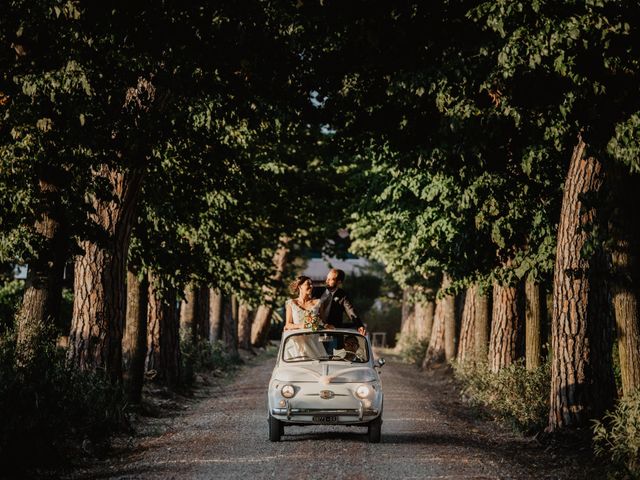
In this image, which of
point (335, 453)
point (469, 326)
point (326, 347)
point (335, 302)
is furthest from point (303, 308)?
point (469, 326)

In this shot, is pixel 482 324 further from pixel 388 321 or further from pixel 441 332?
pixel 388 321

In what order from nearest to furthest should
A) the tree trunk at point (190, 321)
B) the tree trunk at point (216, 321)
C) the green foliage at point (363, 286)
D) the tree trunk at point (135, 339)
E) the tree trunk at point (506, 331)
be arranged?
the tree trunk at point (135, 339), the tree trunk at point (506, 331), the tree trunk at point (190, 321), the tree trunk at point (216, 321), the green foliage at point (363, 286)

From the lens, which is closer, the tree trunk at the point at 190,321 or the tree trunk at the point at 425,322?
the tree trunk at the point at 190,321

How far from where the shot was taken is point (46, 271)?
1569 cm

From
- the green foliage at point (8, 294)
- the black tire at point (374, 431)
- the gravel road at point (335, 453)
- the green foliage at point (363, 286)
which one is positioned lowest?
the gravel road at point (335, 453)

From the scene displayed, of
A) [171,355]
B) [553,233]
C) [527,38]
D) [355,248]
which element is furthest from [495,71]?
[355,248]

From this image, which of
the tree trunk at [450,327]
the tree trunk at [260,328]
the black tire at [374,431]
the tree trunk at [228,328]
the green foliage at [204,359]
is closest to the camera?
the black tire at [374,431]

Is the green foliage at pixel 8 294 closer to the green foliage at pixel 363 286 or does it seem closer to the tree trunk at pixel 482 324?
the tree trunk at pixel 482 324

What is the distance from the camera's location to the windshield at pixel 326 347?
13.2m

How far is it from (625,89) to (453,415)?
8637mm

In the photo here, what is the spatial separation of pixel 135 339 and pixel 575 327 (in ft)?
28.6

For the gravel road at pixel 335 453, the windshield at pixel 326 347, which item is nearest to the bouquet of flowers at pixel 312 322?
the windshield at pixel 326 347

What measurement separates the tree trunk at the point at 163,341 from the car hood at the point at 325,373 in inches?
360

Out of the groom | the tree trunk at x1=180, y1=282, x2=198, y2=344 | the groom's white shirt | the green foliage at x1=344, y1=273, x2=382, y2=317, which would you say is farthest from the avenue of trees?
the green foliage at x1=344, y1=273, x2=382, y2=317
